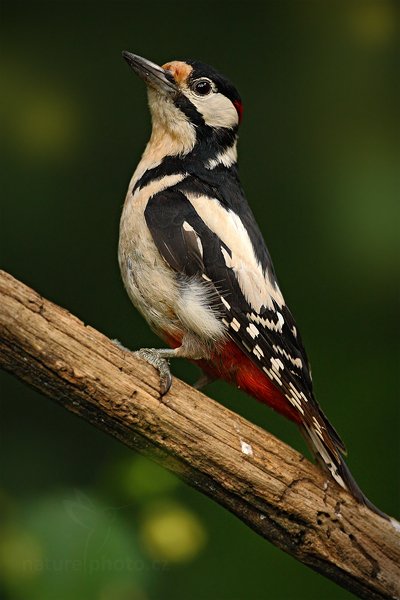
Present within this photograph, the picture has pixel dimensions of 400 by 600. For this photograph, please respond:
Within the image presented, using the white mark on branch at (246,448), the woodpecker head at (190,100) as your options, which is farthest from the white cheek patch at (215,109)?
the white mark on branch at (246,448)

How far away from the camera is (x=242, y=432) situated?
7.79 ft

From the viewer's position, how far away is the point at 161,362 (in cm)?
236

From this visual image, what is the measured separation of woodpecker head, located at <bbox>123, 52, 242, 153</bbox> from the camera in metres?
2.84

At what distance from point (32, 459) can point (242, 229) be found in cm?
111

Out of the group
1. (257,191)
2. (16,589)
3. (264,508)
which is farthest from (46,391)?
(257,191)

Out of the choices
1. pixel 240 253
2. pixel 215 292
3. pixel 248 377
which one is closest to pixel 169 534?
pixel 248 377

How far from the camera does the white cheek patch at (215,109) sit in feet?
9.38

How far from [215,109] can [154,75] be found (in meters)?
0.22

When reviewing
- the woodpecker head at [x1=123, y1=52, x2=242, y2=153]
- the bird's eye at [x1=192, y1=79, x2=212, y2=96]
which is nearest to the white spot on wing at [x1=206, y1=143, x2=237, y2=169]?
the woodpecker head at [x1=123, y1=52, x2=242, y2=153]

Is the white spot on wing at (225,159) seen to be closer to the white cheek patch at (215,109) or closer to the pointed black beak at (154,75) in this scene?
the white cheek patch at (215,109)

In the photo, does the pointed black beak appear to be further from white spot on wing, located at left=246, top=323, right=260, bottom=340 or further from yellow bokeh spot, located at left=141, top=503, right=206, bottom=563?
yellow bokeh spot, located at left=141, top=503, right=206, bottom=563

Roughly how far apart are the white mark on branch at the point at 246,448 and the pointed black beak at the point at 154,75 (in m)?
1.16

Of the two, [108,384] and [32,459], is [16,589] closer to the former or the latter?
[108,384]

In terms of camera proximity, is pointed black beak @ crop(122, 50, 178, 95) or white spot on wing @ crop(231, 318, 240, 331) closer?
white spot on wing @ crop(231, 318, 240, 331)
